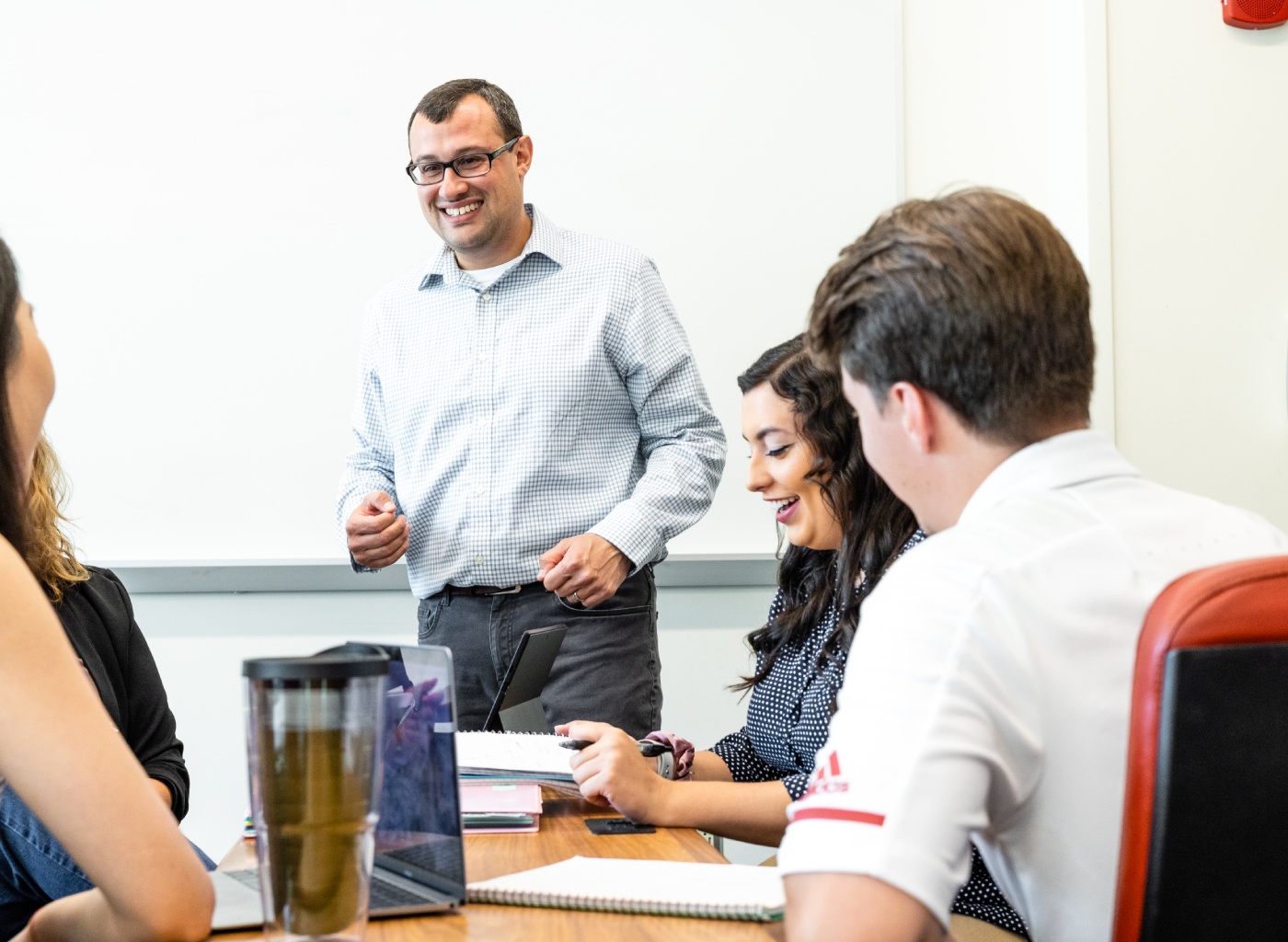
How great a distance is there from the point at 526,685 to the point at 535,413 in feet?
2.19

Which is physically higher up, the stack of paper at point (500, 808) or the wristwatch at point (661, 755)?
the stack of paper at point (500, 808)

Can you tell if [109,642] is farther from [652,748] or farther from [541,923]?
[541,923]

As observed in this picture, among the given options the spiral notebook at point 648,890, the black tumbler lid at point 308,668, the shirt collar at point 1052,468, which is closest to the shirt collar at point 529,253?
the spiral notebook at point 648,890

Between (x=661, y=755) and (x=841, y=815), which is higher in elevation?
(x=841, y=815)

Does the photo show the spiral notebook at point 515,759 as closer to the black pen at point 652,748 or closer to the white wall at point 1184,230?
the black pen at point 652,748

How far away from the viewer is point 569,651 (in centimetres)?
222

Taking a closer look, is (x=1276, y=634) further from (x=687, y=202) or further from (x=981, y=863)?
(x=687, y=202)

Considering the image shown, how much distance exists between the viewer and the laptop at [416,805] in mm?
982

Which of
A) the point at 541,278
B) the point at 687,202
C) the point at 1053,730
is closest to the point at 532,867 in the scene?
the point at 1053,730

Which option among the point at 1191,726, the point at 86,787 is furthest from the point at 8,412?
the point at 1191,726

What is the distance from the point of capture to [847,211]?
296 cm

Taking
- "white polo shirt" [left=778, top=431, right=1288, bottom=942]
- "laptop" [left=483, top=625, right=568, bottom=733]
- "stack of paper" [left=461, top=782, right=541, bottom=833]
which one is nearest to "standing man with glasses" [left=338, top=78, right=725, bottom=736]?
"laptop" [left=483, top=625, right=568, bottom=733]

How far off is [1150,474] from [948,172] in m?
0.87

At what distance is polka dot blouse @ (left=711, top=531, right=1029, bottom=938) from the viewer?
1.53 m
